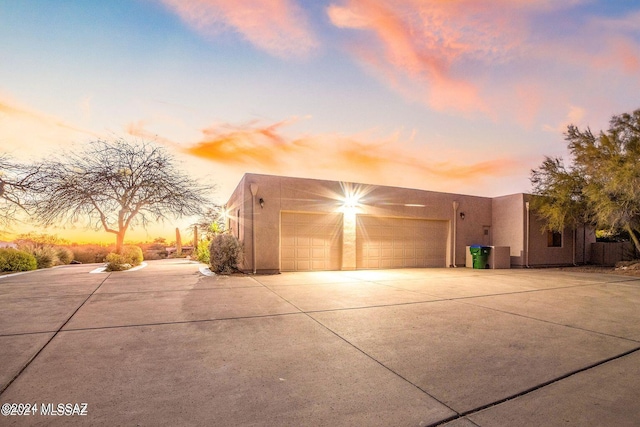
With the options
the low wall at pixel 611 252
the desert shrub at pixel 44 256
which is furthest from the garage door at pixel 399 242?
the desert shrub at pixel 44 256

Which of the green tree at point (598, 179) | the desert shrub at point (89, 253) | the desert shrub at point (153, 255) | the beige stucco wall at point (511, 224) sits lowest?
the desert shrub at point (153, 255)

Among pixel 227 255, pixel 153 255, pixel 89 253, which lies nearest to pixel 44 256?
pixel 89 253

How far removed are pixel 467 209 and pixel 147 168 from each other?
16354 mm

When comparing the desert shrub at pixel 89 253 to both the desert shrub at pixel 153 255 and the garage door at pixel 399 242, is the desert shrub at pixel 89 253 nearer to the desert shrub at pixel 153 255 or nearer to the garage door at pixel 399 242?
the desert shrub at pixel 153 255

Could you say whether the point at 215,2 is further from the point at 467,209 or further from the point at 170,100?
the point at 467,209

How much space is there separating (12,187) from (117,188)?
4097 mm

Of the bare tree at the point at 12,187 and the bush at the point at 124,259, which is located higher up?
the bare tree at the point at 12,187

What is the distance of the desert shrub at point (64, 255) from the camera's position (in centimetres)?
1616

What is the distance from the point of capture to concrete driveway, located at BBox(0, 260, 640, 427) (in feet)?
7.36

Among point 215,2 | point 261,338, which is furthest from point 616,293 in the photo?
point 215,2

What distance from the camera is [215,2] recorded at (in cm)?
751

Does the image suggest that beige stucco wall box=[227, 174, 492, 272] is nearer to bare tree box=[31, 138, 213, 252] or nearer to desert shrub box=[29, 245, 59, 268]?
bare tree box=[31, 138, 213, 252]

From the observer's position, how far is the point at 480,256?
13867 mm

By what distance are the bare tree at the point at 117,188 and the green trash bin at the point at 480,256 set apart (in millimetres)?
14727
